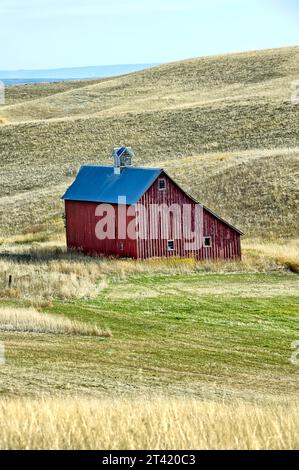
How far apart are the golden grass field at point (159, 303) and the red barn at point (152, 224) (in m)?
1.09

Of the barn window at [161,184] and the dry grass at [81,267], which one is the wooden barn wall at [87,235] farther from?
the barn window at [161,184]

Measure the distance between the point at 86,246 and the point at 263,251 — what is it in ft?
23.7

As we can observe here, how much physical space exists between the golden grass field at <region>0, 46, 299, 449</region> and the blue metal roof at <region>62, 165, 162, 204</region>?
2703 mm

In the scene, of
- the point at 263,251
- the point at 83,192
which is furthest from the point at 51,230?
the point at 263,251

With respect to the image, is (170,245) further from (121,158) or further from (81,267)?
(81,267)

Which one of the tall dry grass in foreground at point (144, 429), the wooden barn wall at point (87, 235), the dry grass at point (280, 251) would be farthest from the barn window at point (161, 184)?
the tall dry grass in foreground at point (144, 429)

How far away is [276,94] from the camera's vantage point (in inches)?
3396

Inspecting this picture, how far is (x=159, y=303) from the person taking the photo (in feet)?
99.9

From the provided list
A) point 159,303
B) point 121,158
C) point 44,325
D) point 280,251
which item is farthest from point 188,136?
point 44,325

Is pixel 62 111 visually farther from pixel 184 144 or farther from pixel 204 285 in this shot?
pixel 204 285

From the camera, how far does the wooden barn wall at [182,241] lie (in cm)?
4081

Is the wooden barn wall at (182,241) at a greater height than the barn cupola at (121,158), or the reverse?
the barn cupola at (121,158)

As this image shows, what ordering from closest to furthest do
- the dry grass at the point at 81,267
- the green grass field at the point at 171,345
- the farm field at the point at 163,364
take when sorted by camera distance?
the farm field at the point at 163,364, the green grass field at the point at 171,345, the dry grass at the point at 81,267

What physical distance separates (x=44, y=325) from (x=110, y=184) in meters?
18.0
